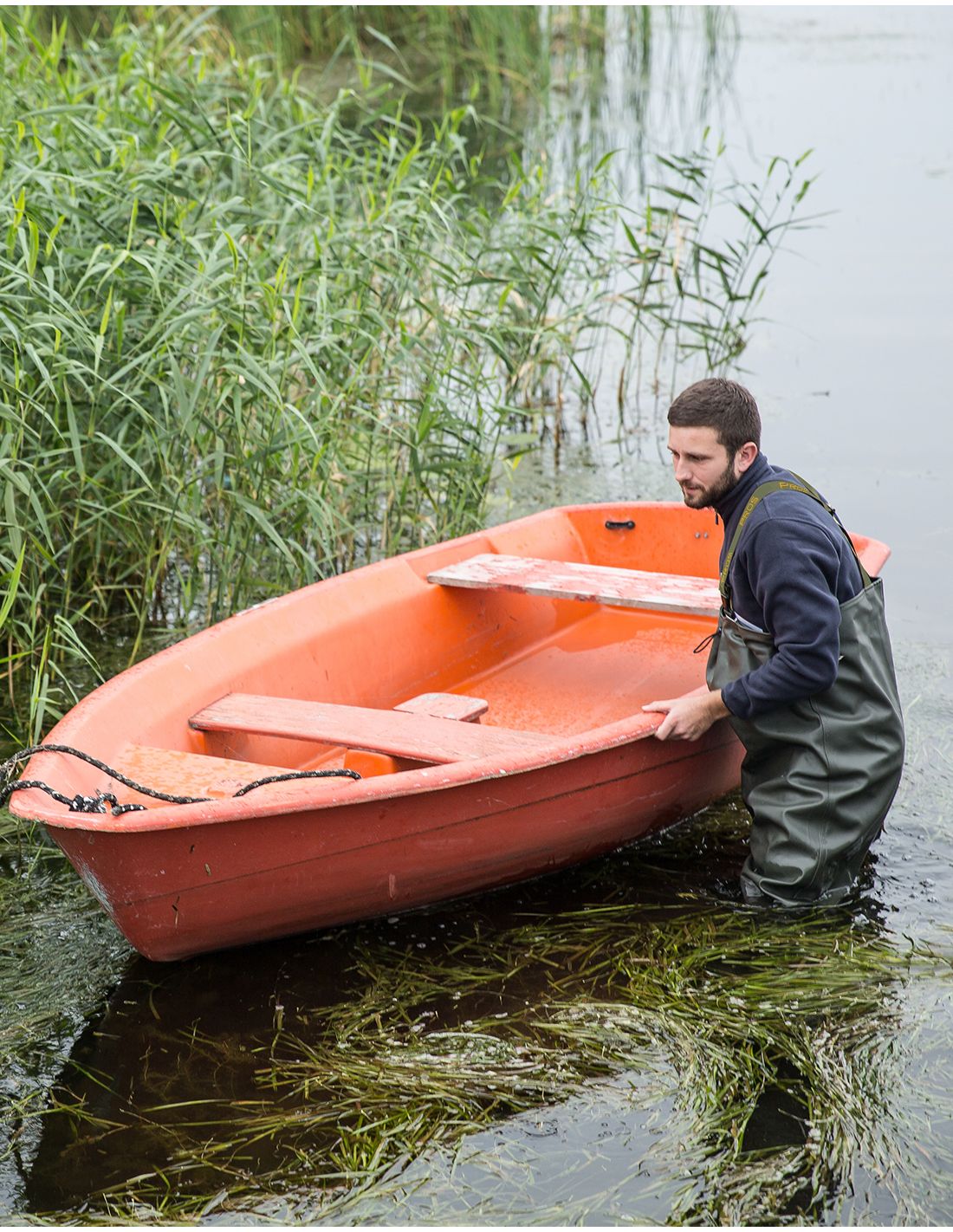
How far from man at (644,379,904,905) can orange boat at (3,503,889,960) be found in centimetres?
29

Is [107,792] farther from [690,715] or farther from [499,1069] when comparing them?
[690,715]

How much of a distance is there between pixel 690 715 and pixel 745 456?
0.64m

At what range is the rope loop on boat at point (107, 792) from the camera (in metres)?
2.93

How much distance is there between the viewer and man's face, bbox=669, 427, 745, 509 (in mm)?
3318

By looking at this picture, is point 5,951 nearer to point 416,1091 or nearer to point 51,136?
point 416,1091

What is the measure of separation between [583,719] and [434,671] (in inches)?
19.5

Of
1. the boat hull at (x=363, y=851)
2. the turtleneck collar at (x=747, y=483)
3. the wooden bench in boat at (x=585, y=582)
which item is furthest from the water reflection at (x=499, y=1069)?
the turtleneck collar at (x=747, y=483)

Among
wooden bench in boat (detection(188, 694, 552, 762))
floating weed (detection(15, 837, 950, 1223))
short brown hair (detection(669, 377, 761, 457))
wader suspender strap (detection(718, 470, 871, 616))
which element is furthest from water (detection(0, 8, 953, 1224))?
short brown hair (detection(669, 377, 761, 457))

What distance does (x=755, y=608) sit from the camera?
11.1 ft

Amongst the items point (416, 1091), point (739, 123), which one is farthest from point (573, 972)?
point (739, 123)

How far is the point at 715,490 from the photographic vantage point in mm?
3375

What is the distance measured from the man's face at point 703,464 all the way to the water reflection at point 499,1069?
105 centimetres

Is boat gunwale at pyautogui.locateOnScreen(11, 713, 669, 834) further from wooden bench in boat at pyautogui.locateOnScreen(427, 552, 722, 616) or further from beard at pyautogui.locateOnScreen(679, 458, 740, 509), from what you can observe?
wooden bench in boat at pyautogui.locateOnScreen(427, 552, 722, 616)

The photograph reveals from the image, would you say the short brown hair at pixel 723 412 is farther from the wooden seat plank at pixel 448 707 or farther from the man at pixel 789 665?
the wooden seat plank at pixel 448 707
